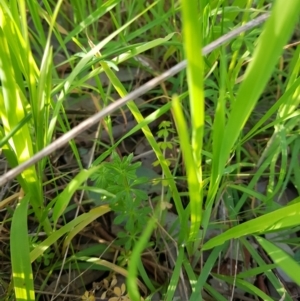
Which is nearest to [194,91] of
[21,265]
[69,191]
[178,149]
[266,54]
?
[266,54]

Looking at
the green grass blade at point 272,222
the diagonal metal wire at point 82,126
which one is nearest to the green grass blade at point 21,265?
the diagonal metal wire at point 82,126

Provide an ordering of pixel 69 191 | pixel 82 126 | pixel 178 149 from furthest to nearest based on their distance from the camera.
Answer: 1. pixel 178 149
2. pixel 69 191
3. pixel 82 126

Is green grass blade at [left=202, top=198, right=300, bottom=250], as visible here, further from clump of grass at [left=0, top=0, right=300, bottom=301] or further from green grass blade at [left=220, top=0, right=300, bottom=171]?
green grass blade at [left=220, top=0, right=300, bottom=171]

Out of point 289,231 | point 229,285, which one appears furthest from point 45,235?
point 289,231

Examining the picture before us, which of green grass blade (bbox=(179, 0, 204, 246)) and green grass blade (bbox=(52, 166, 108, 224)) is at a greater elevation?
green grass blade (bbox=(179, 0, 204, 246))

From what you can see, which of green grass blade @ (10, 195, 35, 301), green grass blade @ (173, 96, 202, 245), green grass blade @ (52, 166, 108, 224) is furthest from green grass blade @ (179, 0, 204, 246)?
green grass blade @ (10, 195, 35, 301)

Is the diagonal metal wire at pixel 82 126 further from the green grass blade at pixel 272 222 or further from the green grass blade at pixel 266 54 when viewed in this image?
the green grass blade at pixel 272 222

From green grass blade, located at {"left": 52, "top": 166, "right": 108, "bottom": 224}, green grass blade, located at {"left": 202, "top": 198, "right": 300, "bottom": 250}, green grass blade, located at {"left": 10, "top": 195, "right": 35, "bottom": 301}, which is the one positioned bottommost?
green grass blade, located at {"left": 10, "top": 195, "right": 35, "bottom": 301}

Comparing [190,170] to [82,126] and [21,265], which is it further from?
[21,265]

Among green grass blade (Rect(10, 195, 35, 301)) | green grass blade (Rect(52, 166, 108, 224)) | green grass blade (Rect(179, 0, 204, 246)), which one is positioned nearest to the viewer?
green grass blade (Rect(179, 0, 204, 246))

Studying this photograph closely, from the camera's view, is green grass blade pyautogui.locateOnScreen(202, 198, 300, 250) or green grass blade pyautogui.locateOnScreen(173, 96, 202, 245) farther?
green grass blade pyautogui.locateOnScreen(202, 198, 300, 250)

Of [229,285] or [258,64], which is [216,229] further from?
[258,64]
